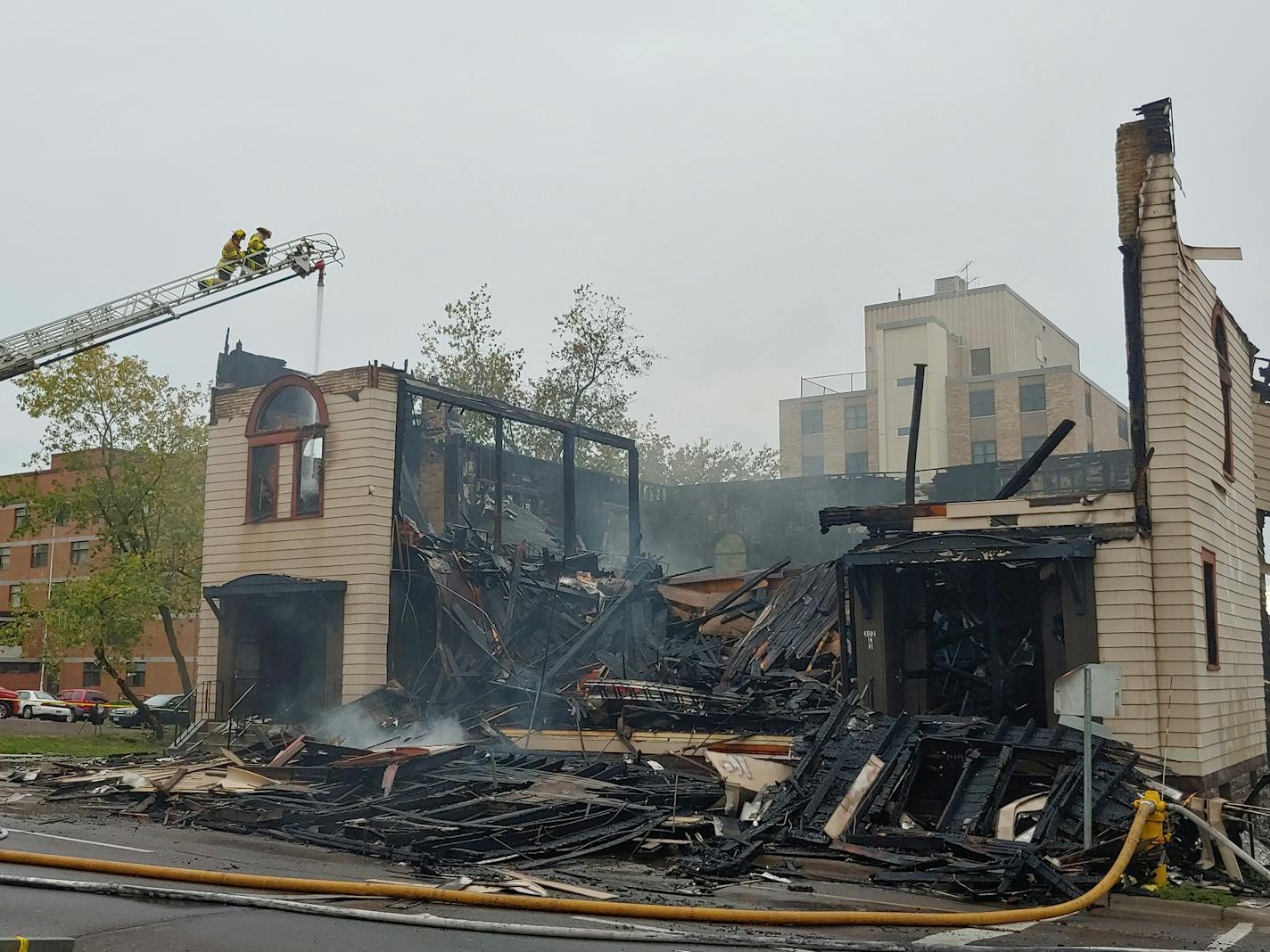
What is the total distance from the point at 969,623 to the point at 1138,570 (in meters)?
3.53

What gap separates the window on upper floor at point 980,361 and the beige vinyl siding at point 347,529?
51.7 meters

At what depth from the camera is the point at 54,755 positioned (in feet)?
84.4

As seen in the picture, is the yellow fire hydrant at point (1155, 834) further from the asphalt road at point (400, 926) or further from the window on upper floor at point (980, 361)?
the window on upper floor at point (980, 361)

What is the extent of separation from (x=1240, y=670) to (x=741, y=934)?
47.4ft

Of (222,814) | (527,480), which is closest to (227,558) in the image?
(222,814)

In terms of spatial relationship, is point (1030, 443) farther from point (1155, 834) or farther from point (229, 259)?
point (1155, 834)

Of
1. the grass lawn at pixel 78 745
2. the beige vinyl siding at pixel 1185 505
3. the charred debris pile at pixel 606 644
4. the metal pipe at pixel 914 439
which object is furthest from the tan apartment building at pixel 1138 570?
the grass lawn at pixel 78 745

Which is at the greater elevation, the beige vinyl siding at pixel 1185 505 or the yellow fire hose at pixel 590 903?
the beige vinyl siding at pixel 1185 505

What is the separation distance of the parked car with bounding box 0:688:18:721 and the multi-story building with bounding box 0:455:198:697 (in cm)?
1096

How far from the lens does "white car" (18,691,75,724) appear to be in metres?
45.7

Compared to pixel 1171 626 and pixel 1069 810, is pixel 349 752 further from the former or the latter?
pixel 1171 626

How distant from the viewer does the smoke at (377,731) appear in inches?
856

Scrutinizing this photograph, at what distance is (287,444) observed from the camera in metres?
27.0

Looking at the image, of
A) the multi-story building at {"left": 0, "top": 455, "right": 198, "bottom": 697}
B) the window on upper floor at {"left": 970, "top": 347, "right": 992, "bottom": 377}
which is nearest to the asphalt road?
the multi-story building at {"left": 0, "top": 455, "right": 198, "bottom": 697}
